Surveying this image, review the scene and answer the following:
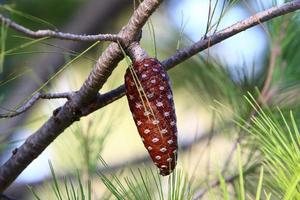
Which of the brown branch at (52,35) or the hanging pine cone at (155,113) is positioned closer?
the brown branch at (52,35)

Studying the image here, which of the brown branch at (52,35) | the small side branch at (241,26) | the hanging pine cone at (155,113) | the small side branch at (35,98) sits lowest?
the hanging pine cone at (155,113)

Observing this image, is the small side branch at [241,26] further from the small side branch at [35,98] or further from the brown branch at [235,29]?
the small side branch at [35,98]

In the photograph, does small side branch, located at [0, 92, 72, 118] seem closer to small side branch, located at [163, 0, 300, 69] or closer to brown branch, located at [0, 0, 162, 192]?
brown branch, located at [0, 0, 162, 192]

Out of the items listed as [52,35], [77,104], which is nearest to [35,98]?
[77,104]

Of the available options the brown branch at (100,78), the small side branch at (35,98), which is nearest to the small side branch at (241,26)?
the brown branch at (100,78)

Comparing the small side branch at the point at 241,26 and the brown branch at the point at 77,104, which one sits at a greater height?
the brown branch at the point at 77,104
